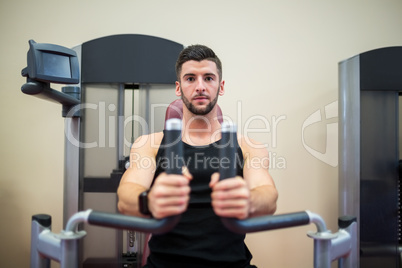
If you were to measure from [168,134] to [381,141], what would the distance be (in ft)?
5.21

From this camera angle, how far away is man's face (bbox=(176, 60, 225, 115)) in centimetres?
110

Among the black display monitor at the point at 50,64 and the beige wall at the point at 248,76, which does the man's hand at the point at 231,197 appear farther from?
the beige wall at the point at 248,76

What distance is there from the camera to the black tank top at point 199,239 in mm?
1019

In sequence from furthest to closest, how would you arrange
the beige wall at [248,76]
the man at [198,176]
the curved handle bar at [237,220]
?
the beige wall at [248,76] < the man at [198,176] < the curved handle bar at [237,220]

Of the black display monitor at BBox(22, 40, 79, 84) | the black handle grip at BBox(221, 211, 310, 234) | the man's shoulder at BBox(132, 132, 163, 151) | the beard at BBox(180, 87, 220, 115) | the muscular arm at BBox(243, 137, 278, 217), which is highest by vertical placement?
the black display monitor at BBox(22, 40, 79, 84)

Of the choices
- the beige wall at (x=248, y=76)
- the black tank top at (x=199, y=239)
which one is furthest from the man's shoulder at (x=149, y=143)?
the beige wall at (x=248, y=76)

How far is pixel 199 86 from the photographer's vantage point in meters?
1.08

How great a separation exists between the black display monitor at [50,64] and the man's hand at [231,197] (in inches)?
36.8

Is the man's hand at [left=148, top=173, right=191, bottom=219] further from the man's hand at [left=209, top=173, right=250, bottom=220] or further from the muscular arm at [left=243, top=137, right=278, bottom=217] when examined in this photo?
the muscular arm at [left=243, top=137, right=278, bottom=217]

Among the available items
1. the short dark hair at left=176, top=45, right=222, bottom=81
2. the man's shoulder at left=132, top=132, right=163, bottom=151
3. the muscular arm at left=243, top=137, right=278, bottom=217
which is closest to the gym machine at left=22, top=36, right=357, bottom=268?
the muscular arm at left=243, top=137, right=278, bottom=217

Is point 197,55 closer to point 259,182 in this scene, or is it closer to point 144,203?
point 259,182

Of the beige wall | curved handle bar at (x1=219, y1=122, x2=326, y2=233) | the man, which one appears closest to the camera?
curved handle bar at (x1=219, y1=122, x2=326, y2=233)

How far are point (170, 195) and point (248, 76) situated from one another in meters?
1.61

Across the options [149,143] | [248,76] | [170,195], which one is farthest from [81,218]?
[248,76]
